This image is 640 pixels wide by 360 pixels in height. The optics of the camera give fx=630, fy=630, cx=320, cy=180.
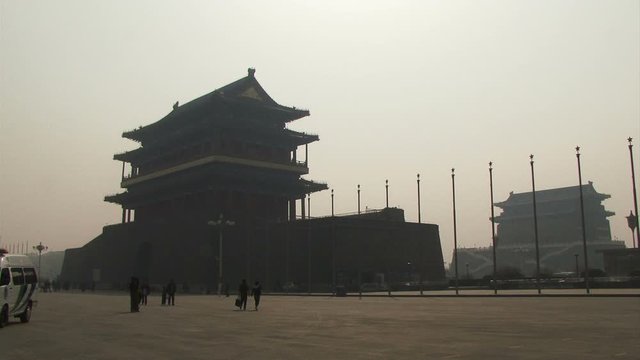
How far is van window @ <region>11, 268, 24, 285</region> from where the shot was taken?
758 inches

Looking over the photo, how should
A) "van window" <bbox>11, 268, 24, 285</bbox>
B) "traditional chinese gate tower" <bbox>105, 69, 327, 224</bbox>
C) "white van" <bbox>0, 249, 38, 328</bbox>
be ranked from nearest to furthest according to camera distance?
"white van" <bbox>0, 249, 38, 328</bbox>, "van window" <bbox>11, 268, 24, 285</bbox>, "traditional chinese gate tower" <bbox>105, 69, 327, 224</bbox>

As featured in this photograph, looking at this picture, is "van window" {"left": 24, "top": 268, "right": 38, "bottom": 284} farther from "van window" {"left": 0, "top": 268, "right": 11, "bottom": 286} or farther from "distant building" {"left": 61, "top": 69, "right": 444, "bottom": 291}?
"distant building" {"left": 61, "top": 69, "right": 444, "bottom": 291}

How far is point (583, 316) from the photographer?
2034cm

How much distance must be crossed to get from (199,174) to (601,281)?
1688 inches

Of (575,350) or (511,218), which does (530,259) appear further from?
(575,350)

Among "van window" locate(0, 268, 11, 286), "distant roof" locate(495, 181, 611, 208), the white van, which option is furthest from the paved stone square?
"distant roof" locate(495, 181, 611, 208)

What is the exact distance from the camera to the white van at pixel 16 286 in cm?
1852

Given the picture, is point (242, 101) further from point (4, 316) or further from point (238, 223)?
point (4, 316)

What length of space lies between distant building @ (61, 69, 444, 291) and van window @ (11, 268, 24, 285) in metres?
39.0

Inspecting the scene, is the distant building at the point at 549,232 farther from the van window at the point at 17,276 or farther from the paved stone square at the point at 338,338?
the van window at the point at 17,276

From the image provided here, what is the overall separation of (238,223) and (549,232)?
9716 centimetres

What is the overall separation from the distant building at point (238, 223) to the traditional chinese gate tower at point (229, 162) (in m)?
0.13

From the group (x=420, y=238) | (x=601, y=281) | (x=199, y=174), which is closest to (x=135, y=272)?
(x=199, y=174)

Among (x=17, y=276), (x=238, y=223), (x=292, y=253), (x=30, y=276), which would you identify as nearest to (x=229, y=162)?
(x=238, y=223)
